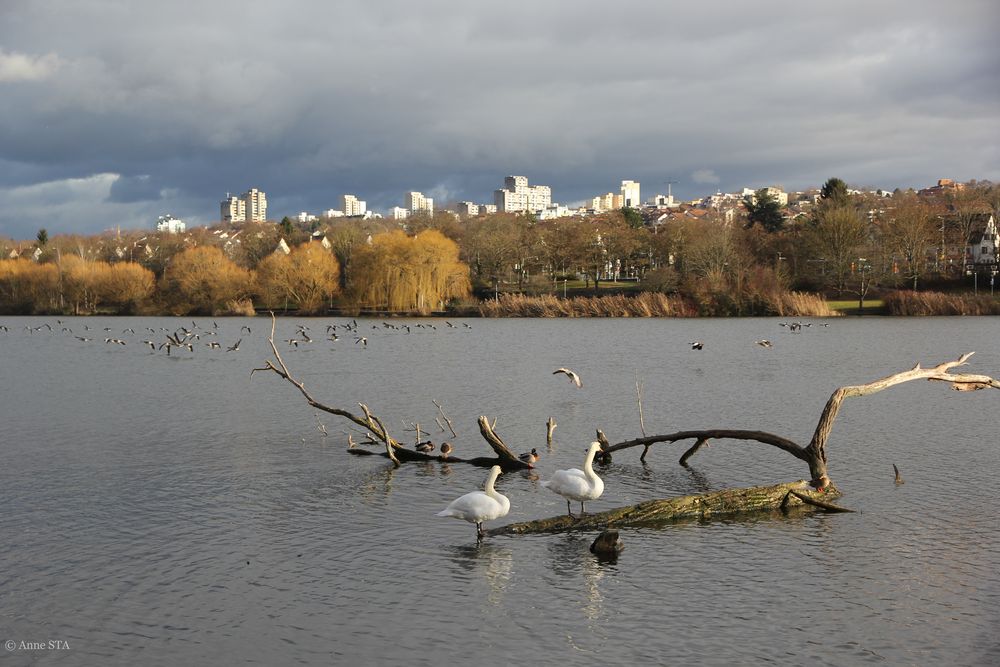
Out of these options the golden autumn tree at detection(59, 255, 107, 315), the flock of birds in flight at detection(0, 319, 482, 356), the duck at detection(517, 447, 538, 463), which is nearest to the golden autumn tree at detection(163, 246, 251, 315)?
the golden autumn tree at detection(59, 255, 107, 315)

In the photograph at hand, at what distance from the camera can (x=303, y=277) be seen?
100062 mm

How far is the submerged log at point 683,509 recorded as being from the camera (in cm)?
1384

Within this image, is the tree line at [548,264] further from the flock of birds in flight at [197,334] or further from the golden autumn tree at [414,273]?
the flock of birds in flight at [197,334]

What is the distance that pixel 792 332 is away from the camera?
6556 centimetres

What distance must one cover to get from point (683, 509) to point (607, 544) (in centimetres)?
236

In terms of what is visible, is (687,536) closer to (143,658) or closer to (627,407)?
(143,658)

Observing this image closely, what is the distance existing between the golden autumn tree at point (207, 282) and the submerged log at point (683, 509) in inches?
3757

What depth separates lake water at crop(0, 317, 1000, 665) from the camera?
9969 millimetres

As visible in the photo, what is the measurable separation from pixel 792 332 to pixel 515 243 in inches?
1811

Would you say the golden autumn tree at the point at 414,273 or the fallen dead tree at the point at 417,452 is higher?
the golden autumn tree at the point at 414,273

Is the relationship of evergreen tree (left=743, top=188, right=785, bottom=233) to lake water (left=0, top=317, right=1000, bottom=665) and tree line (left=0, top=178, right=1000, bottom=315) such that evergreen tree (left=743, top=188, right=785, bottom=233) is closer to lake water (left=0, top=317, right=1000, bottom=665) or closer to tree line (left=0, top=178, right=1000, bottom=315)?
tree line (left=0, top=178, right=1000, bottom=315)

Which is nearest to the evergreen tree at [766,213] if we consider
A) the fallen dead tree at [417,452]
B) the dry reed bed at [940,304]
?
the dry reed bed at [940,304]

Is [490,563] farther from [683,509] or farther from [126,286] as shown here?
[126,286]

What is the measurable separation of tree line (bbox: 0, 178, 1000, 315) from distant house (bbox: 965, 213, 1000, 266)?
53.6 inches
